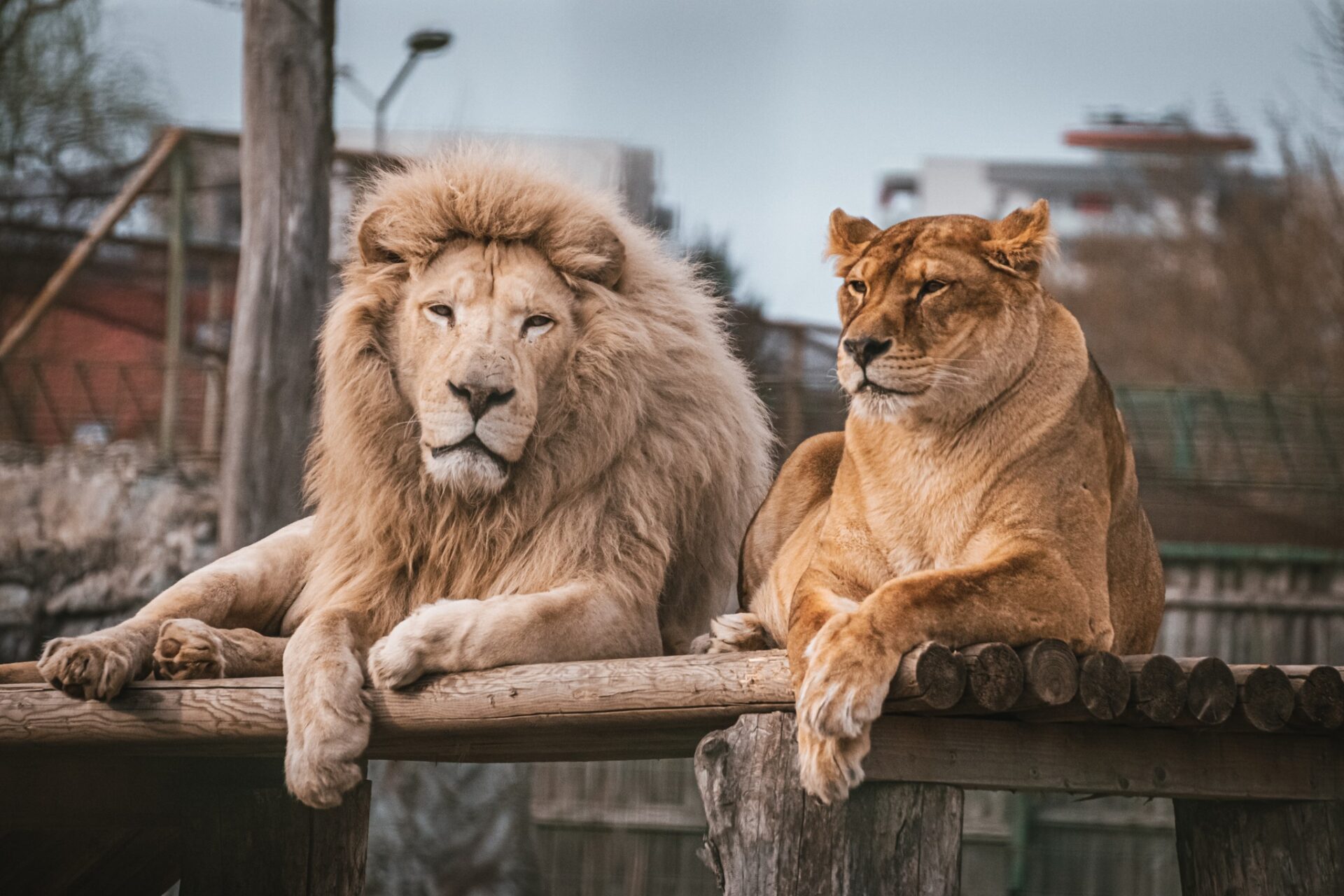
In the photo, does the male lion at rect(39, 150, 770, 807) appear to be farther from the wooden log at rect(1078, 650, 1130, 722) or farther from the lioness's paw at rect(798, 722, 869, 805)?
the wooden log at rect(1078, 650, 1130, 722)

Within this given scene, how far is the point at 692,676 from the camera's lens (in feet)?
9.34

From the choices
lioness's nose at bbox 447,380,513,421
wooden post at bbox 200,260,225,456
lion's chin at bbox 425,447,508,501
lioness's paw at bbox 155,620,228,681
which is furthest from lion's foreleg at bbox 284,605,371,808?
wooden post at bbox 200,260,225,456

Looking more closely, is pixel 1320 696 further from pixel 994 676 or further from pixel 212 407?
pixel 212 407

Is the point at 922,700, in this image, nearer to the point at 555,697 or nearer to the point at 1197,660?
the point at 1197,660

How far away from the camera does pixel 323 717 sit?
296 centimetres

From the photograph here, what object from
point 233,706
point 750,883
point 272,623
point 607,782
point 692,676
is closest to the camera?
point 750,883

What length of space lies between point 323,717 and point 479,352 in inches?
35.4

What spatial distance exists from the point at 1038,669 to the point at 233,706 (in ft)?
5.94

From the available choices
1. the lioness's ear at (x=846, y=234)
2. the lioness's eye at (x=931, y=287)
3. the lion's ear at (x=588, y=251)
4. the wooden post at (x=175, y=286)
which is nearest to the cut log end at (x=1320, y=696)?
the lioness's eye at (x=931, y=287)

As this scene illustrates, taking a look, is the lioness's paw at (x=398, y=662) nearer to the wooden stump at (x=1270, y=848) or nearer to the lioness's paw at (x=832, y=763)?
the lioness's paw at (x=832, y=763)

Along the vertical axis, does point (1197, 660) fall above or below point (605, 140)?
below

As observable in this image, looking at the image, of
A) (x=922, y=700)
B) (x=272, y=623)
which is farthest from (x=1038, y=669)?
(x=272, y=623)

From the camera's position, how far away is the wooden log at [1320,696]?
8.96 ft

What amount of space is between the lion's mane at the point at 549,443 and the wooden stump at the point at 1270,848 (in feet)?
4.46
